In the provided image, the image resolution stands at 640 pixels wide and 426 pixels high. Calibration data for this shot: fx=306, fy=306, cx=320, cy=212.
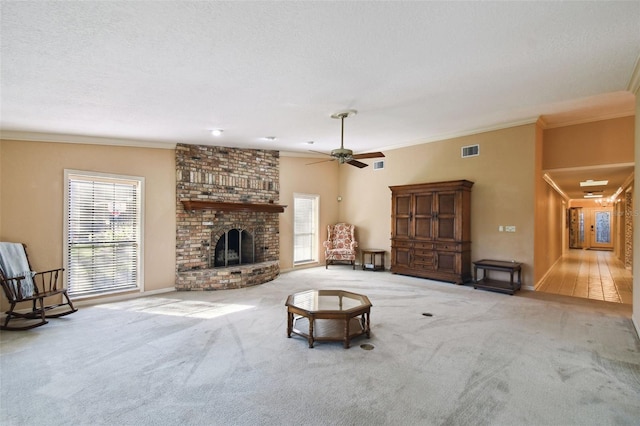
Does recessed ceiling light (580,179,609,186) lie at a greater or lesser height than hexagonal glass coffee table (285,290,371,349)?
greater

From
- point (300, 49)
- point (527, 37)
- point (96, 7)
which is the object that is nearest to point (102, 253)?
point (96, 7)

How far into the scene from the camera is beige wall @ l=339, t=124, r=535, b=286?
18.7 feet

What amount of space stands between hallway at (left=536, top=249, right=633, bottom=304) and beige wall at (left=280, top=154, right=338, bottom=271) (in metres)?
5.00

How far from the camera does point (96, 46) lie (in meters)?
2.52

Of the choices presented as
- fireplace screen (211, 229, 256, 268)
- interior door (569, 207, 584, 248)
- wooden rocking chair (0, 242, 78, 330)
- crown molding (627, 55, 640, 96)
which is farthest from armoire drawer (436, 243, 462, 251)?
interior door (569, 207, 584, 248)

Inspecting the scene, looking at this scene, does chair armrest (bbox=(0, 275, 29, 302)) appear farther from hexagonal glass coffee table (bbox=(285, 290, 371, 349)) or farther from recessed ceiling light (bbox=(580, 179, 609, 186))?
recessed ceiling light (bbox=(580, 179, 609, 186))

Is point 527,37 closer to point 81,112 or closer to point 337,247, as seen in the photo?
point 81,112

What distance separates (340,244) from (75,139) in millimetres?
5932

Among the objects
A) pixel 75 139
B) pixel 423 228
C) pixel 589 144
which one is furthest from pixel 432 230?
pixel 75 139

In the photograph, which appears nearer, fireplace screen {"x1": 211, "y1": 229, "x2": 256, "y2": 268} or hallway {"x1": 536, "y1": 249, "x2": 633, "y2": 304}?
hallway {"x1": 536, "y1": 249, "x2": 633, "y2": 304}

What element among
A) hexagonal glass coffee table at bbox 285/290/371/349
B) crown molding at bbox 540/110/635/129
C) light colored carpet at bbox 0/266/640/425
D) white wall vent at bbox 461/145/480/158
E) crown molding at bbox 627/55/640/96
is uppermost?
crown molding at bbox 540/110/635/129

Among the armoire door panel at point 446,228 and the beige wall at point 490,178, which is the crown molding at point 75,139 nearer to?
the beige wall at point 490,178

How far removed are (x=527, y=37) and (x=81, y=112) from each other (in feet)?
16.4

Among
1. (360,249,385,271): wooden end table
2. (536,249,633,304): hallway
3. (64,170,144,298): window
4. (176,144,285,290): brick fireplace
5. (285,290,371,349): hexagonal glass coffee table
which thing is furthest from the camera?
(360,249,385,271): wooden end table
